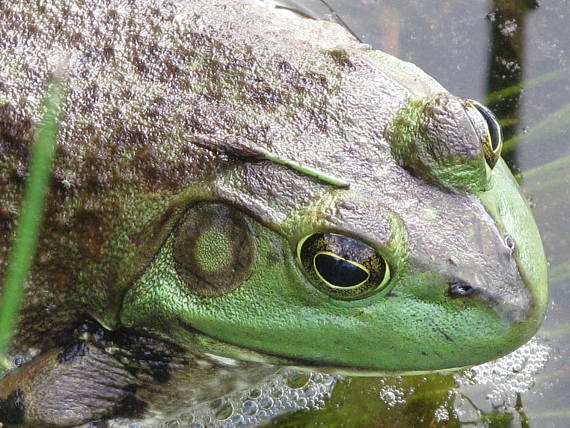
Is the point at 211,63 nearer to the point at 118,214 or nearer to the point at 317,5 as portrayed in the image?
the point at 118,214

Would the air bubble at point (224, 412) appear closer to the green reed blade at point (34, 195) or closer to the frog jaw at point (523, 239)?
the green reed blade at point (34, 195)

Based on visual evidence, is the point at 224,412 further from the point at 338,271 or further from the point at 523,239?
the point at 523,239

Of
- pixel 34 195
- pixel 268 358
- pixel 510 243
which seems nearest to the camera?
pixel 510 243

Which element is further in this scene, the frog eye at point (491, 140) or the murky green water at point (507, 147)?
the murky green water at point (507, 147)

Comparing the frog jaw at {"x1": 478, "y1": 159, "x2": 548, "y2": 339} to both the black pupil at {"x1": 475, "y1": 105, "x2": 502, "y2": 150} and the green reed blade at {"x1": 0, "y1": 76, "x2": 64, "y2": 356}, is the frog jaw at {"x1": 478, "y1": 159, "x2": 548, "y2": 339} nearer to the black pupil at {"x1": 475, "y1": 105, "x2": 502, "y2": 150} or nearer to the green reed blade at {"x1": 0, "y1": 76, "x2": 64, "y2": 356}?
the black pupil at {"x1": 475, "y1": 105, "x2": 502, "y2": 150}

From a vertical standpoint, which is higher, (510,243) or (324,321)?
(510,243)

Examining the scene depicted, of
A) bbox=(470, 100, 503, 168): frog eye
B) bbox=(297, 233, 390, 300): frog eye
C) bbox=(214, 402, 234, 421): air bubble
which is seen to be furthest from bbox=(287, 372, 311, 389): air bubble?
bbox=(470, 100, 503, 168): frog eye

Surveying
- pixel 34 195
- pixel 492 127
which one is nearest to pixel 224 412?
pixel 34 195

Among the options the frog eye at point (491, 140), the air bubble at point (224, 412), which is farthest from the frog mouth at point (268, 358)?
the air bubble at point (224, 412)
